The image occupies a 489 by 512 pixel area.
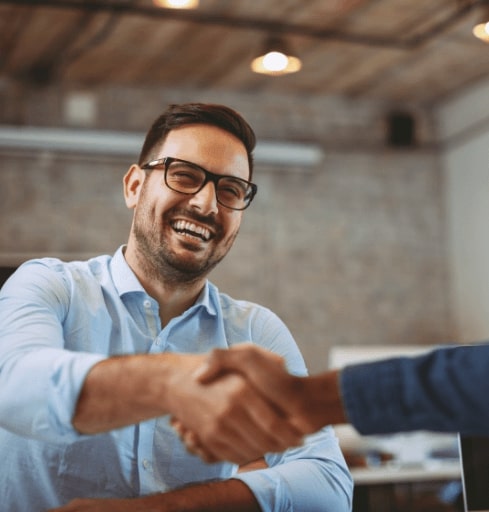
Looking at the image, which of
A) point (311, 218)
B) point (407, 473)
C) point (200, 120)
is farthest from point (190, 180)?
point (311, 218)

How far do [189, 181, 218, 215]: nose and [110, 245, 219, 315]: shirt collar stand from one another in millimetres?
185

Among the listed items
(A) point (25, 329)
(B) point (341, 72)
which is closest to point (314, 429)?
(A) point (25, 329)

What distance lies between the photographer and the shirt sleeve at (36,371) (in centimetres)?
108

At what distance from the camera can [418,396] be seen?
1.01 m

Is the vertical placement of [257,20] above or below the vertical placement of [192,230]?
above

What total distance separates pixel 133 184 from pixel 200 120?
0.73 ft

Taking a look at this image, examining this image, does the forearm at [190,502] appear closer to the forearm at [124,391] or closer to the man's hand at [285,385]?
the forearm at [124,391]

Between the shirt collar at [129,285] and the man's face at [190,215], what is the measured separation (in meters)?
0.04

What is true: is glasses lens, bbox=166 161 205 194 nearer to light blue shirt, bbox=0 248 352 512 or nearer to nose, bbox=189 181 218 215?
nose, bbox=189 181 218 215

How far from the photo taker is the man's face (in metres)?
1.56

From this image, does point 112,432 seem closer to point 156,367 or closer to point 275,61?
point 156,367

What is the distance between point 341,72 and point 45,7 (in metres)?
2.08

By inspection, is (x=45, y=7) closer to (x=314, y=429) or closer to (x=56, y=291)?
(x=56, y=291)

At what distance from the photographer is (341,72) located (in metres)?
5.36
